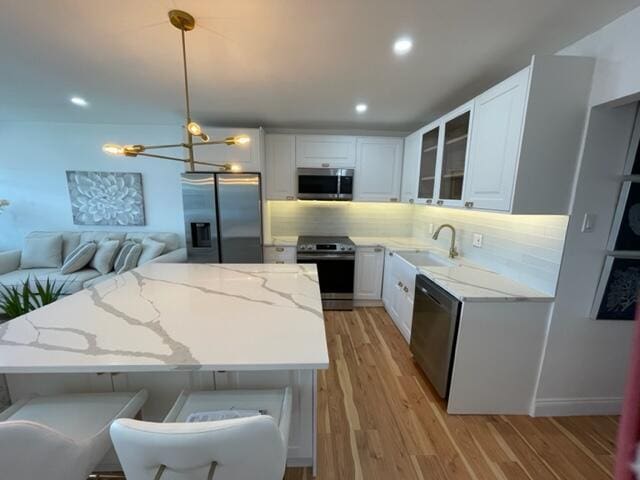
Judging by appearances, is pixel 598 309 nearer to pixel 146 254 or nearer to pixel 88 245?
pixel 146 254

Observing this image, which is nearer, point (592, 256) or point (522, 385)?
point (592, 256)

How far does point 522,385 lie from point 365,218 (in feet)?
8.25

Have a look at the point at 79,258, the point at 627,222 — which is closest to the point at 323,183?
the point at 627,222

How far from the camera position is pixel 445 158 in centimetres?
238

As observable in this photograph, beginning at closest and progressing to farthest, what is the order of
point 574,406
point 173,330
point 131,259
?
point 173,330
point 574,406
point 131,259

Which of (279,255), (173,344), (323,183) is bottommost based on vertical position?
(279,255)

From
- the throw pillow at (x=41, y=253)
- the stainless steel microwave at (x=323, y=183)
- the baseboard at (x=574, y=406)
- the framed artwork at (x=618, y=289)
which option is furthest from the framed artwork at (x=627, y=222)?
the throw pillow at (x=41, y=253)

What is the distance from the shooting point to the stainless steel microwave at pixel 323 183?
3.29 m

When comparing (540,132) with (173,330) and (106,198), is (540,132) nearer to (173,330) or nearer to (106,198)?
(173,330)

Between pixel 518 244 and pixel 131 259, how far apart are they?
3.97 m

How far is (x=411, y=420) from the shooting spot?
1.75m

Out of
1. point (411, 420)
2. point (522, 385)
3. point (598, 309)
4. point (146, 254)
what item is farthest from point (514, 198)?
point (146, 254)

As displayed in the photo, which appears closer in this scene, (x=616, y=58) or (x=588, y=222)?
(x=616, y=58)

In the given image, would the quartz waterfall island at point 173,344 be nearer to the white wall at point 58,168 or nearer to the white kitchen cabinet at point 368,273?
the white kitchen cabinet at point 368,273
